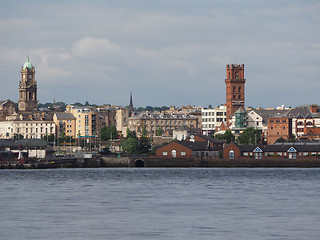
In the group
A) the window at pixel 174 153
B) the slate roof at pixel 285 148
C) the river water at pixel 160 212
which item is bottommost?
the river water at pixel 160 212

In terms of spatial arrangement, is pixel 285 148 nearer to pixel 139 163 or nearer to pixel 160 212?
pixel 139 163

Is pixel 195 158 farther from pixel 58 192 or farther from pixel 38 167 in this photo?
pixel 58 192

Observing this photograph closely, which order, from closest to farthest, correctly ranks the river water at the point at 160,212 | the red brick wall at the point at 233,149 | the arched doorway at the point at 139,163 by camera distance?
the river water at the point at 160,212, the red brick wall at the point at 233,149, the arched doorway at the point at 139,163

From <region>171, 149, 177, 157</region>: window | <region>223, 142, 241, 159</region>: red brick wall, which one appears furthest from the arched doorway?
<region>223, 142, 241, 159</region>: red brick wall

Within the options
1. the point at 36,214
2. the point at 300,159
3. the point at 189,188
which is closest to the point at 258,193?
the point at 189,188

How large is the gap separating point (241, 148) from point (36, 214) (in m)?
113

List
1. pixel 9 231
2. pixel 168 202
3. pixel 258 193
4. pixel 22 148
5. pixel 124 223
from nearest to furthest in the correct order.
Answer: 1. pixel 9 231
2. pixel 124 223
3. pixel 168 202
4. pixel 258 193
5. pixel 22 148

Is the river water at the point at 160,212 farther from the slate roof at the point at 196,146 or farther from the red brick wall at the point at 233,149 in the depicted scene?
the slate roof at the point at 196,146

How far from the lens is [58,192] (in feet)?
296

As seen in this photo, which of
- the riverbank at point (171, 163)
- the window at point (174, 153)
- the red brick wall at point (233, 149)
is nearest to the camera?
the riverbank at point (171, 163)

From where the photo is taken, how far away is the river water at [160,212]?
55844mm

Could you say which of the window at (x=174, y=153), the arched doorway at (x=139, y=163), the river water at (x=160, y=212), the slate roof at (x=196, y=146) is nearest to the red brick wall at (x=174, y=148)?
the window at (x=174, y=153)

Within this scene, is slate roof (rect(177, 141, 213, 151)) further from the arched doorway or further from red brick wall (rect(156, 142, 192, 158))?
the arched doorway

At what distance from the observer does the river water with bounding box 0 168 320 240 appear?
183ft
